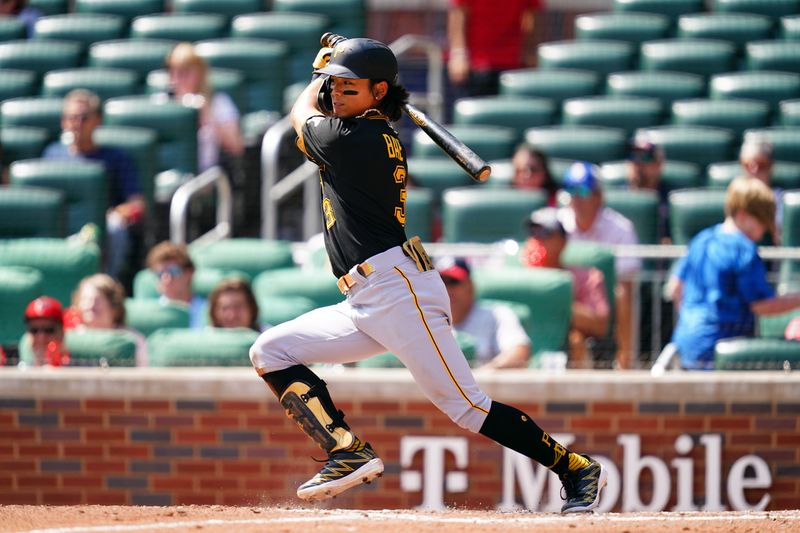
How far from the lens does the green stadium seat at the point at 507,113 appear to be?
8750mm

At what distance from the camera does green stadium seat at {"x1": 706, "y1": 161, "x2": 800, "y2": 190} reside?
25.6 ft

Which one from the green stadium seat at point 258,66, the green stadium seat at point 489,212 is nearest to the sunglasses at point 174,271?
the green stadium seat at point 489,212

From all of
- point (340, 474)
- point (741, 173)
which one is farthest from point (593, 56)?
point (340, 474)

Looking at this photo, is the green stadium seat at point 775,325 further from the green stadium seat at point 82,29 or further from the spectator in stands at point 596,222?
the green stadium seat at point 82,29

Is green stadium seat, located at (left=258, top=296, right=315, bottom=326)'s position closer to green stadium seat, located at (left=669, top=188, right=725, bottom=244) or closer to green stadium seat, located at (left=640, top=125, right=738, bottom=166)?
green stadium seat, located at (left=669, top=188, right=725, bottom=244)

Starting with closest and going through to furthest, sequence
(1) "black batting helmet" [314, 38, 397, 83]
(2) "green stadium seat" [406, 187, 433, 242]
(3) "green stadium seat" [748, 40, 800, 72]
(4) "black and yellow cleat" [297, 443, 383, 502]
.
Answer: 1. (1) "black batting helmet" [314, 38, 397, 83]
2. (4) "black and yellow cleat" [297, 443, 383, 502]
3. (2) "green stadium seat" [406, 187, 433, 242]
4. (3) "green stadium seat" [748, 40, 800, 72]

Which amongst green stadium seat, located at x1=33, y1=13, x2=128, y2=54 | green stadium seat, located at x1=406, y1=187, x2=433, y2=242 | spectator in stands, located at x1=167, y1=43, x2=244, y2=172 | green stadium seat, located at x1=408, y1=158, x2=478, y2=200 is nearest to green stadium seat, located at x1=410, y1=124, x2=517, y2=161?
green stadium seat, located at x1=408, y1=158, x2=478, y2=200

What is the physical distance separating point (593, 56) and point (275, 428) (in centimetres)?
458

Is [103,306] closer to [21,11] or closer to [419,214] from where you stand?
[419,214]

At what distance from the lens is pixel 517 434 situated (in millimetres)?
4363

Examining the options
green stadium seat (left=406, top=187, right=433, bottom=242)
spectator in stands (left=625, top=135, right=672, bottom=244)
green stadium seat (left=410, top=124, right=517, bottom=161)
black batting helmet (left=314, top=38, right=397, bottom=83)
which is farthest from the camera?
green stadium seat (left=410, top=124, right=517, bottom=161)

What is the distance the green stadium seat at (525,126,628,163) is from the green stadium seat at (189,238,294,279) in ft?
6.22

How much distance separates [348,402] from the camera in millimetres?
5922

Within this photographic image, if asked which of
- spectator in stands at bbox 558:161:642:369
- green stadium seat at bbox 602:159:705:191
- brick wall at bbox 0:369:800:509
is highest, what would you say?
green stadium seat at bbox 602:159:705:191
